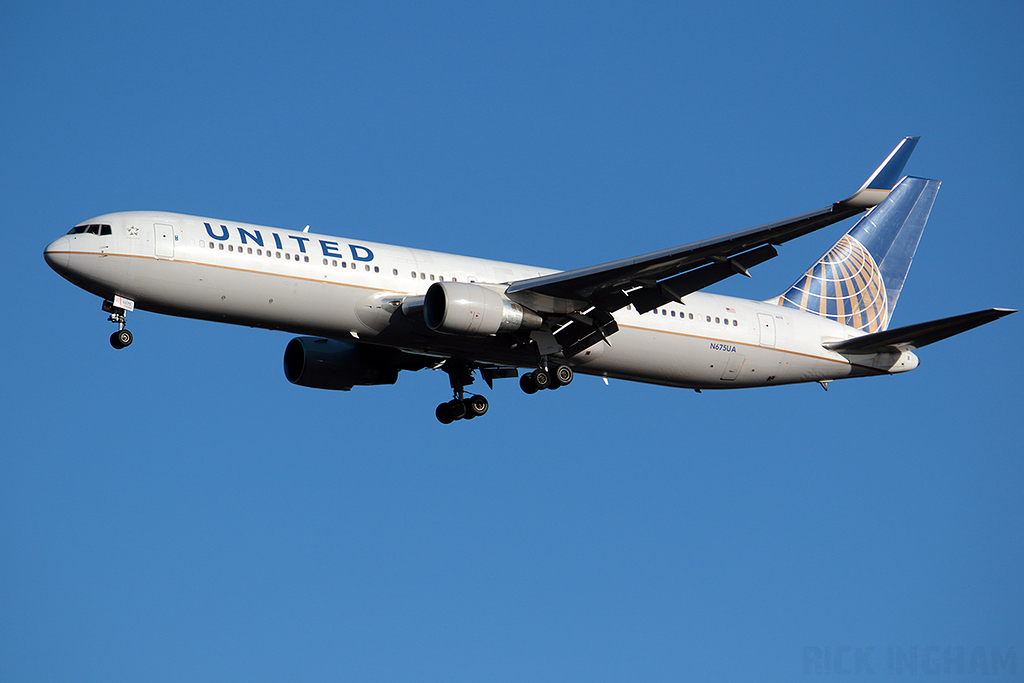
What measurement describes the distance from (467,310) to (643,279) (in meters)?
5.13

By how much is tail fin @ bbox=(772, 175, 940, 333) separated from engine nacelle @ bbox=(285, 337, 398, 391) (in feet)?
48.6

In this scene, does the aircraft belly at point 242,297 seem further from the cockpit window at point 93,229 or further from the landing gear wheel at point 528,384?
the landing gear wheel at point 528,384

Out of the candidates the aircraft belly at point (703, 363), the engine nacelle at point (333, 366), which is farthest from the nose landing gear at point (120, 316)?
the aircraft belly at point (703, 363)

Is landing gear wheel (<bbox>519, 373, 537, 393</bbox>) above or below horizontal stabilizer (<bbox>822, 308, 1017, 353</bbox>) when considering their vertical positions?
below

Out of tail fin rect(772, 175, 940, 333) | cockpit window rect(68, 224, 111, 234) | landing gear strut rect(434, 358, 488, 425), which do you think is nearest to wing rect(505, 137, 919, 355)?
landing gear strut rect(434, 358, 488, 425)

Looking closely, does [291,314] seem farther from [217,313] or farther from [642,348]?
[642,348]

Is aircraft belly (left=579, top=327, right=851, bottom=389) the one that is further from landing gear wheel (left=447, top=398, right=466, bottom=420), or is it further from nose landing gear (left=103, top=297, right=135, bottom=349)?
nose landing gear (left=103, top=297, right=135, bottom=349)

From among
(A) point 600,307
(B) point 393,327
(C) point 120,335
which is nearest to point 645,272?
(A) point 600,307

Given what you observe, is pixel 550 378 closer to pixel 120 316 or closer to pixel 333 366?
pixel 333 366

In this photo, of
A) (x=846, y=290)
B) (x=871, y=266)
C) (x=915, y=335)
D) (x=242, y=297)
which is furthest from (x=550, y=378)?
(x=871, y=266)

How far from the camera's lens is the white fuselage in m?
30.1

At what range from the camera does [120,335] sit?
1212 inches

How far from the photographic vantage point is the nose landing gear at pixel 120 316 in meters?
30.2

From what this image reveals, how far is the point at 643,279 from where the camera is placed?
104 ft
